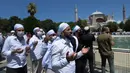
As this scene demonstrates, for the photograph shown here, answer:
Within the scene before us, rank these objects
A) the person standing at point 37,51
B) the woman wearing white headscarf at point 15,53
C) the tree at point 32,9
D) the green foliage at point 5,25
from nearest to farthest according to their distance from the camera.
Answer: the woman wearing white headscarf at point 15,53 < the person standing at point 37,51 < the tree at point 32,9 < the green foliage at point 5,25

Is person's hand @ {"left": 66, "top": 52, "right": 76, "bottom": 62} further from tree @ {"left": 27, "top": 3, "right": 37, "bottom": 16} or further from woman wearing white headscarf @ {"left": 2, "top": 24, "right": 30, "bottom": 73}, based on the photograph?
tree @ {"left": 27, "top": 3, "right": 37, "bottom": 16}

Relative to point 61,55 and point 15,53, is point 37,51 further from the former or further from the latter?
point 61,55

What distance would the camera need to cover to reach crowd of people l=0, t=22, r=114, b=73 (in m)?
4.37

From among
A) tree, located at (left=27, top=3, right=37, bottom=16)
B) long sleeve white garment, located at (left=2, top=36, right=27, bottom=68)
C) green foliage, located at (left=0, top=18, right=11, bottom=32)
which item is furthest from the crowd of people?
green foliage, located at (left=0, top=18, right=11, bottom=32)

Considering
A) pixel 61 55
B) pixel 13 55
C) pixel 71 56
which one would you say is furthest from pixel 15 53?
pixel 71 56

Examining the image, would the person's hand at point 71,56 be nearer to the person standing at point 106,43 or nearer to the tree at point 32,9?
the person standing at point 106,43

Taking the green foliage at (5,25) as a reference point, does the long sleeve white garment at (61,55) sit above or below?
above

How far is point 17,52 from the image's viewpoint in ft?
19.8

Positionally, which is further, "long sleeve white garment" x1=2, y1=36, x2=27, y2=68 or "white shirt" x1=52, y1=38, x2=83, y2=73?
"long sleeve white garment" x1=2, y1=36, x2=27, y2=68

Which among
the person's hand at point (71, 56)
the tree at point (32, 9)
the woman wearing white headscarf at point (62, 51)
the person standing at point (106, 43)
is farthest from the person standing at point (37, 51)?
the tree at point (32, 9)

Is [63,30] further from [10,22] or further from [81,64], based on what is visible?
[10,22]

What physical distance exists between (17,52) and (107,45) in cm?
369

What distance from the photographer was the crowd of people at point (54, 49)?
4.37 m

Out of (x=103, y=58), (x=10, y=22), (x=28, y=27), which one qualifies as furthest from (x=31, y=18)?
(x=103, y=58)
